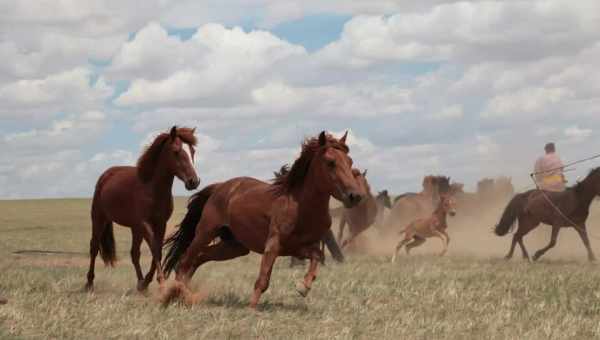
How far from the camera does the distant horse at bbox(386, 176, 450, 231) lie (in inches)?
992

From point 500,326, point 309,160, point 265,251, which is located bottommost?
point 500,326

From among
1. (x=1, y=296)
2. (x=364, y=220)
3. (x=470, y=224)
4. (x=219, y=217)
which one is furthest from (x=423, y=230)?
(x=1, y=296)

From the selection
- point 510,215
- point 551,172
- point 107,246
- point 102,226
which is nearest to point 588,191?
point 551,172

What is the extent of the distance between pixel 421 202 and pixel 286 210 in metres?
16.7

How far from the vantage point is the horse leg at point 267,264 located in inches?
364

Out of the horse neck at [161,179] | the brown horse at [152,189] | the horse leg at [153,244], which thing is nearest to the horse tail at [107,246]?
the brown horse at [152,189]

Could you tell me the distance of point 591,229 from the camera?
3359 centimetres

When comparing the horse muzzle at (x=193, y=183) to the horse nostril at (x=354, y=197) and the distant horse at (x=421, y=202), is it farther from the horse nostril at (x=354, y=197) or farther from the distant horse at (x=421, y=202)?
the distant horse at (x=421, y=202)

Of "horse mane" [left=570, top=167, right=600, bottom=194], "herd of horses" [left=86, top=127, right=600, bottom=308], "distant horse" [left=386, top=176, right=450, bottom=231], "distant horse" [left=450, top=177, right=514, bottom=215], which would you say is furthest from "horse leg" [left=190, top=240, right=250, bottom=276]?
"distant horse" [left=450, top=177, right=514, bottom=215]

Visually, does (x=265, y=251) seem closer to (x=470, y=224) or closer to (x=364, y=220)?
(x=364, y=220)

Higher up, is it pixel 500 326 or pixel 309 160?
pixel 309 160

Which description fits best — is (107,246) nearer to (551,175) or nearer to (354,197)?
(354,197)

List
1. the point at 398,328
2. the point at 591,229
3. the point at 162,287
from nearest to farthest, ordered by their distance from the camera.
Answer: the point at 398,328, the point at 162,287, the point at 591,229

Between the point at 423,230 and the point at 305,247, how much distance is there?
495 inches
